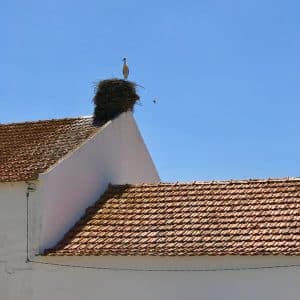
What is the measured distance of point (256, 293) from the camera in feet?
50.4

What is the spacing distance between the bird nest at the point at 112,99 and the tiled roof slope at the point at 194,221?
Answer: 8.44 ft

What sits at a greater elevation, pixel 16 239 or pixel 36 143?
pixel 36 143

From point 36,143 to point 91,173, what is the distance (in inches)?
70.3

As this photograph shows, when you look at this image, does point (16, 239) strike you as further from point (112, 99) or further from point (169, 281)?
point (112, 99)

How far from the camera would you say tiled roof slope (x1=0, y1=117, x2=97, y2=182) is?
1802cm

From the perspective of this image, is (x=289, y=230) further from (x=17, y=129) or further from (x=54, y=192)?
(x=17, y=129)

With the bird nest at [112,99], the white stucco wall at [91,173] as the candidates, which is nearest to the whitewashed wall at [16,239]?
the white stucco wall at [91,173]

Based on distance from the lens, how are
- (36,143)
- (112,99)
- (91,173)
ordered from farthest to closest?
(112,99)
(36,143)
(91,173)

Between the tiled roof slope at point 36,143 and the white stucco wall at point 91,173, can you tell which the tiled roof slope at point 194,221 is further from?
the tiled roof slope at point 36,143

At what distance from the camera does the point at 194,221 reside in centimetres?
1703

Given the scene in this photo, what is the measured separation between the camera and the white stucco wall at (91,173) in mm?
17688

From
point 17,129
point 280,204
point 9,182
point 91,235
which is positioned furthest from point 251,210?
point 17,129

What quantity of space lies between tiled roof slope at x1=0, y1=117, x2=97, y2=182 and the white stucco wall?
308mm

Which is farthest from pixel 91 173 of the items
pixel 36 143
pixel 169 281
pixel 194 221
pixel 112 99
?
pixel 169 281
